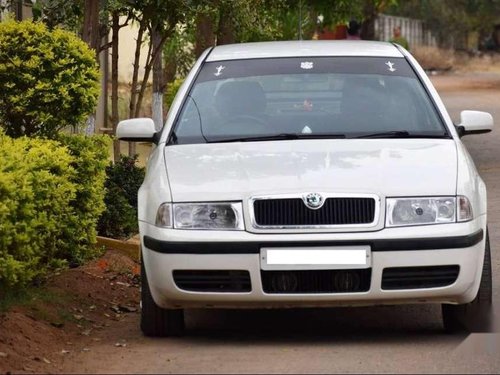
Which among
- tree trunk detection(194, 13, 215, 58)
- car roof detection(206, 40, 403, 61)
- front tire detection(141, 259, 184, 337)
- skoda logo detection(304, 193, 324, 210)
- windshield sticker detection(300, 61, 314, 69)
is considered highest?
car roof detection(206, 40, 403, 61)

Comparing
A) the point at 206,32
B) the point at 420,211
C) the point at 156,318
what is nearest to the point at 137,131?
the point at 156,318

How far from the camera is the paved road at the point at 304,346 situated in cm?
720

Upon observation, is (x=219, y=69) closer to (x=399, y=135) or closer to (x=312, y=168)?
(x=399, y=135)

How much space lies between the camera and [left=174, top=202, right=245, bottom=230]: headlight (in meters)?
7.52

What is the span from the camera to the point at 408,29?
6219 cm

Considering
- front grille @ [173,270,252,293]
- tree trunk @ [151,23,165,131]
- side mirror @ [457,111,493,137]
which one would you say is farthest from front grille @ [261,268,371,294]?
tree trunk @ [151,23,165,131]

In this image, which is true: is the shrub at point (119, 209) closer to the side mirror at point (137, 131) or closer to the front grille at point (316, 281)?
the side mirror at point (137, 131)

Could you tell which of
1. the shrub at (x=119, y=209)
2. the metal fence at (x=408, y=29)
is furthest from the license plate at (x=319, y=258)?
the metal fence at (x=408, y=29)

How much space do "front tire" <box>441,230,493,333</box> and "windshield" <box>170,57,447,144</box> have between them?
0.97 metres

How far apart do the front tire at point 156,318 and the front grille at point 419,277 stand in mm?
1237

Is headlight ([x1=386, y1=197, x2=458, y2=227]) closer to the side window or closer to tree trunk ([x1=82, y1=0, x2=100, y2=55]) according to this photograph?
the side window

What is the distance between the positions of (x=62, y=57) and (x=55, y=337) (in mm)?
2631

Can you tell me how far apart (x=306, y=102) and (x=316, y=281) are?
1.77 m

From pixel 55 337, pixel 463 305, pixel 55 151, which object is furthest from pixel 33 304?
pixel 463 305
